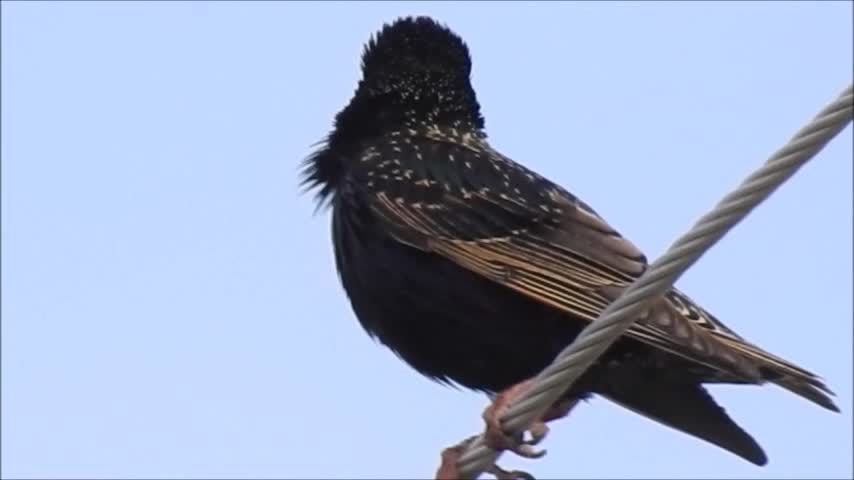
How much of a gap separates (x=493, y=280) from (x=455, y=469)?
1396 millimetres

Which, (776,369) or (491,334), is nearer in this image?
(776,369)

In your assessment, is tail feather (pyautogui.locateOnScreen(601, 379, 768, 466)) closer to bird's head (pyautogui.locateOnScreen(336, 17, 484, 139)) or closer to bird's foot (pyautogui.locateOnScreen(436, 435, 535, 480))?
bird's foot (pyautogui.locateOnScreen(436, 435, 535, 480))

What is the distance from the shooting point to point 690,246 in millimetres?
5398

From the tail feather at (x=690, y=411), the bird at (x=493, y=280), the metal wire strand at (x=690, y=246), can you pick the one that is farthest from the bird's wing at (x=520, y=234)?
the metal wire strand at (x=690, y=246)

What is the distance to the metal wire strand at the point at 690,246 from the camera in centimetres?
516

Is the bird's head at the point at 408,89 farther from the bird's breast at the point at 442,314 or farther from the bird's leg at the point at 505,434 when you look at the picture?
the bird's leg at the point at 505,434

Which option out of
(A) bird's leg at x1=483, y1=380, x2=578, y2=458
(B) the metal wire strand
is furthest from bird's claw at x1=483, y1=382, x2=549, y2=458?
(B) the metal wire strand

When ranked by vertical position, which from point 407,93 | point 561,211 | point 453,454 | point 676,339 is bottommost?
point 453,454

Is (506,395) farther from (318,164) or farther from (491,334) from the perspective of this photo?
(318,164)

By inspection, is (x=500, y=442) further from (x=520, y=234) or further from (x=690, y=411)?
(x=520, y=234)

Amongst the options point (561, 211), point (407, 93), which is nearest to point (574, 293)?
point (561, 211)

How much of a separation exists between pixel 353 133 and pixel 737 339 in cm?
259

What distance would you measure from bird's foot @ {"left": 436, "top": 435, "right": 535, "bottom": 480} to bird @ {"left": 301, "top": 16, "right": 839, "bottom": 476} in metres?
0.17

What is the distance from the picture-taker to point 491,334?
794 cm
